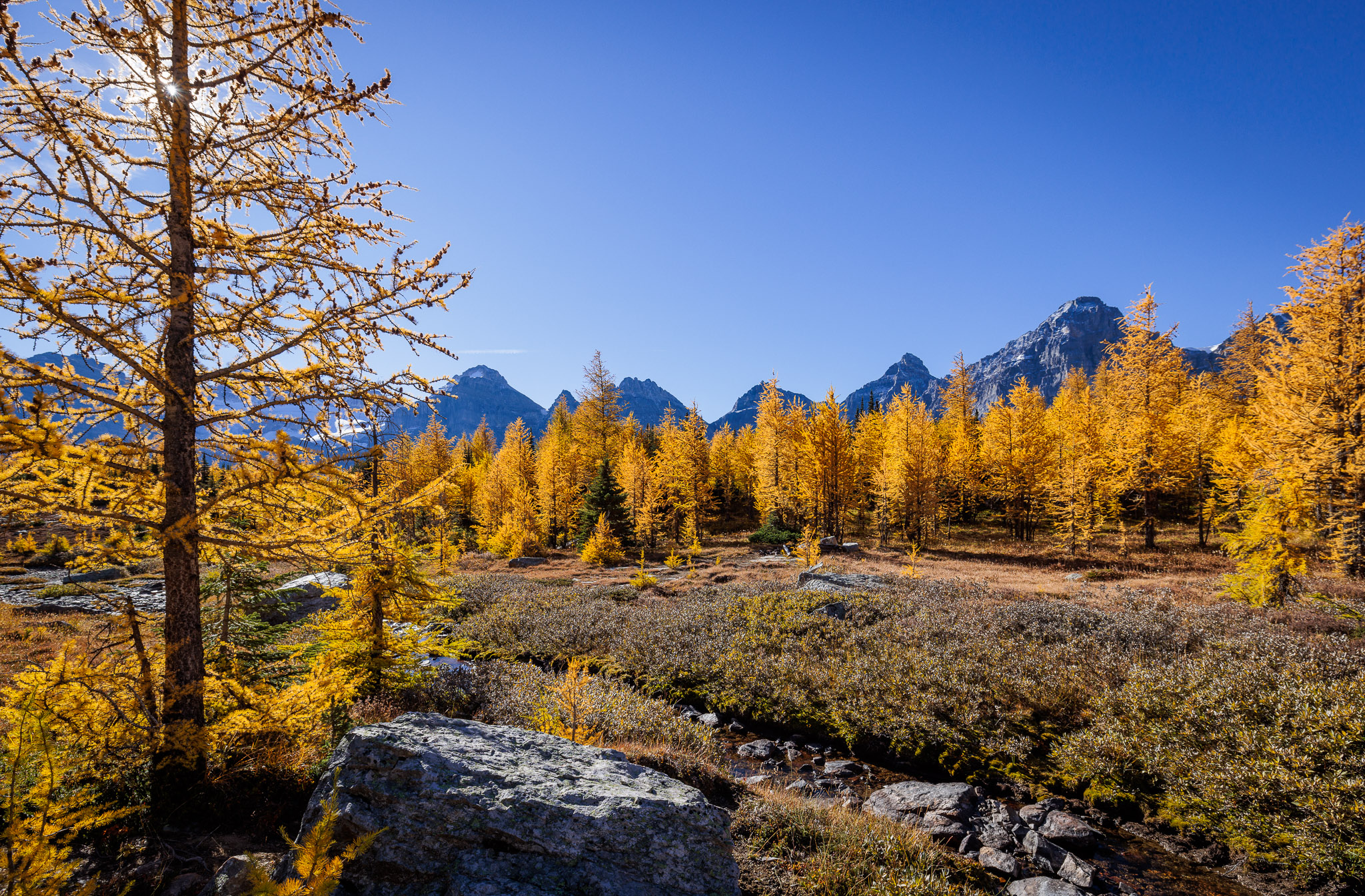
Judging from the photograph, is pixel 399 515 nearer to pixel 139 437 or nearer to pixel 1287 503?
→ pixel 139 437

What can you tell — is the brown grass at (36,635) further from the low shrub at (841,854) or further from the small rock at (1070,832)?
the small rock at (1070,832)

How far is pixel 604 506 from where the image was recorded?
34688mm

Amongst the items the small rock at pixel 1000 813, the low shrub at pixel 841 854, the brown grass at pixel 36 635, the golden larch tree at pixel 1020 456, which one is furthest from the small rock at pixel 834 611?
the golden larch tree at pixel 1020 456

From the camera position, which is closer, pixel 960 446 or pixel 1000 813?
pixel 1000 813

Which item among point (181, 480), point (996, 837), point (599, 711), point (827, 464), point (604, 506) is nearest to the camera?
point (181, 480)

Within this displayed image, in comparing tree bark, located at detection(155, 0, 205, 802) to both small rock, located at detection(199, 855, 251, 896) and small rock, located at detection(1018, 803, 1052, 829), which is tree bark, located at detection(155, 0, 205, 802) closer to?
small rock, located at detection(199, 855, 251, 896)

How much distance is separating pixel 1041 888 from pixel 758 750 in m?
4.55

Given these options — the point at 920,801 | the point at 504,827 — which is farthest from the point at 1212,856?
the point at 504,827

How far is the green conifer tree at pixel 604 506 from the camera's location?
34.3 meters

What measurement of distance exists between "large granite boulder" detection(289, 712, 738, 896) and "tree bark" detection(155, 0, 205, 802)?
1.77m

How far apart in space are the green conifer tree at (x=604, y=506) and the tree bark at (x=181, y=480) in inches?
1141

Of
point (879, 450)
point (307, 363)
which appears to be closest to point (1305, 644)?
point (307, 363)

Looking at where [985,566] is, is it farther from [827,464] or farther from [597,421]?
[597,421]

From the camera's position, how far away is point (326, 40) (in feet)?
14.8
